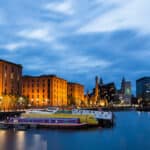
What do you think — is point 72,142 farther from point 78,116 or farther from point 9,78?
point 9,78

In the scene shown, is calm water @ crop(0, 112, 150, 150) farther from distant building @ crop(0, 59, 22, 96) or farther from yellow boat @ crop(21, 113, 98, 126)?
distant building @ crop(0, 59, 22, 96)

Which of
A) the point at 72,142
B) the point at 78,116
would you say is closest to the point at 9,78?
the point at 78,116

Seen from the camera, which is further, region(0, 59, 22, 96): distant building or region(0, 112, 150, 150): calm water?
region(0, 59, 22, 96): distant building

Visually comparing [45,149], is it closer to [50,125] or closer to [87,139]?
[87,139]

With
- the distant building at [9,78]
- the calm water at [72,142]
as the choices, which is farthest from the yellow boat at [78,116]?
the distant building at [9,78]

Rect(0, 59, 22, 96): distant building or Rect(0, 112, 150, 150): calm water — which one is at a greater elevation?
Rect(0, 59, 22, 96): distant building

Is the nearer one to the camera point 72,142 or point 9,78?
point 72,142

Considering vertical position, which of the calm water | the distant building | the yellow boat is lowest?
the calm water

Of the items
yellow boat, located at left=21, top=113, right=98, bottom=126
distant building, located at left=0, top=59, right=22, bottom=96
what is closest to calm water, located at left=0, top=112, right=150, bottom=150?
yellow boat, located at left=21, top=113, right=98, bottom=126

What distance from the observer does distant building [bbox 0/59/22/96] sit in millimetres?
155125

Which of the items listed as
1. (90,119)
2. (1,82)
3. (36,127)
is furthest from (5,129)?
(1,82)

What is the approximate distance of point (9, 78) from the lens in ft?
527

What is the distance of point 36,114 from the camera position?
3976 inches

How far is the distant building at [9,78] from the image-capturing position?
509 ft
